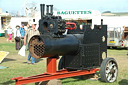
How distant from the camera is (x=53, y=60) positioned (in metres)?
6.66

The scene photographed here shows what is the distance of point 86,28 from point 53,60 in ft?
5.15

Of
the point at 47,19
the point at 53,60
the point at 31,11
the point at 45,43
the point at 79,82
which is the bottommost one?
the point at 79,82

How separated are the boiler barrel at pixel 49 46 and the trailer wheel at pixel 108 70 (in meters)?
1.17

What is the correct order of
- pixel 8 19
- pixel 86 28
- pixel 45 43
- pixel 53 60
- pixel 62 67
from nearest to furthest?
1. pixel 45 43
2. pixel 53 60
3. pixel 86 28
4. pixel 62 67
5. pixel 8 19

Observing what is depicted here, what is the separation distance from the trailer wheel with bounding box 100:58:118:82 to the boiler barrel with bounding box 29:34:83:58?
1170 millimetres

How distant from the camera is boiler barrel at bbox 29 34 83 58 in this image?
20.5ft

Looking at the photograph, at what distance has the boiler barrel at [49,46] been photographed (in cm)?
626

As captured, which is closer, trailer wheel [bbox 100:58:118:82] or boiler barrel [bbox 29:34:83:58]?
boiler barrel [bbox 29:34:83:58]

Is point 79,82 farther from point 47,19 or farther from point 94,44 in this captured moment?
point 47,19

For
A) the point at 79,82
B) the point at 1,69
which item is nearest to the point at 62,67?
the point at 79,82

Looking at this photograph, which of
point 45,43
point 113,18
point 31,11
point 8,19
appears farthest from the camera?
point 31,11

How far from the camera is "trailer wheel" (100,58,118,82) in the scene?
7660 millimetres

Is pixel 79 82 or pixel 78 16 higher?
pixel 78 16

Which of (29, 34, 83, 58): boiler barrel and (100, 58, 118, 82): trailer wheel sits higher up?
(29, 34, 83, 58): boiler barrel
